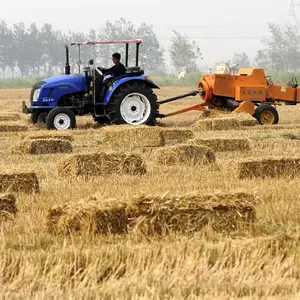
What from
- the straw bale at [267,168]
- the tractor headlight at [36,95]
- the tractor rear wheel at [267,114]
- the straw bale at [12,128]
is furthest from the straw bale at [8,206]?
the tractor rear wheel at [267,114]

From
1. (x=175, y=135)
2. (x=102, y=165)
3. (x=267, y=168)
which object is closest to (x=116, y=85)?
(x=175, y=135)

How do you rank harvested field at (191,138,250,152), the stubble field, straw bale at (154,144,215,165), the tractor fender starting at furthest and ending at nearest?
the tractor fender, harvested field at (191,138,250,152), straw bale at (154,144,215,165), the stubble field

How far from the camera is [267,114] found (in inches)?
845

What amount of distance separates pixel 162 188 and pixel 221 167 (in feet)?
8.13

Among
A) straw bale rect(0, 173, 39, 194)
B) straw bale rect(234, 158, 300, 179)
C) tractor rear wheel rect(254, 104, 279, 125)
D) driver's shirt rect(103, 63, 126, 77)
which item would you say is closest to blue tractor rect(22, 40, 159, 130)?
driver's shirt rect(103, 63, 126, 77)

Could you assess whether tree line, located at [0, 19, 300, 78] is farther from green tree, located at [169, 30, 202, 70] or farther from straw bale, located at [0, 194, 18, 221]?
straw bale, located at [0, 194, 18, 221]

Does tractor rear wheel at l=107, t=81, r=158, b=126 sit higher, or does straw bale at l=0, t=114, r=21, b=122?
tractor rear wheel at l=107, t=81, r=158, b=126

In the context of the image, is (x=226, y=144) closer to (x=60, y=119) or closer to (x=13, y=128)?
(x=60, y=119)

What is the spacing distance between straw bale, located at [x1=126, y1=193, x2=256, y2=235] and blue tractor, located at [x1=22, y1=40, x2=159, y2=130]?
40.5 ft

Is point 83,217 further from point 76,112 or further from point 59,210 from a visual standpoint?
point 76,112

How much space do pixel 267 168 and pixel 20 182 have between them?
332 cm

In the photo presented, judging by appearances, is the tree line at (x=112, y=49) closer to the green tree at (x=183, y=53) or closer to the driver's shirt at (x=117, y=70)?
the green tree at (x=183, y=53)

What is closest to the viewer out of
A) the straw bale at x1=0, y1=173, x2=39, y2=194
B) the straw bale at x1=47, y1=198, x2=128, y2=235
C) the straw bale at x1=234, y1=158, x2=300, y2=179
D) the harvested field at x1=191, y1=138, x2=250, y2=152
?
the straw bale at x1=47, y1=198, x2=128, y2=235

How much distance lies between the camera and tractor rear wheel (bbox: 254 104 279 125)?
21359mm
